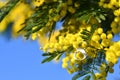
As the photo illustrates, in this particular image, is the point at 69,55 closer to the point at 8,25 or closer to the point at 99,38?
the point at 99,38

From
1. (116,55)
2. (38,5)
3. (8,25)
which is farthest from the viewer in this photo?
(8,25)

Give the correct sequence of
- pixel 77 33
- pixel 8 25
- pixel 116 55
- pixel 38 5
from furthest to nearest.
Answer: pixel 8 25
pixel 38 5
pixel 77 33
pixel 116 55

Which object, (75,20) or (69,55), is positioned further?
(75,20)

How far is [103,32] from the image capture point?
3488mm

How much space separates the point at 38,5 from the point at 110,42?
2.26ft

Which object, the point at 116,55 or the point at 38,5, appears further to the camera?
the point at 38,5

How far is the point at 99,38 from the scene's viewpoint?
329 centimetres

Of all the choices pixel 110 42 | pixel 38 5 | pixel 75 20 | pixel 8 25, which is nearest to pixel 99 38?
pixel 110 42

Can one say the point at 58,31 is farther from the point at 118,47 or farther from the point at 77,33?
the point at 118,47

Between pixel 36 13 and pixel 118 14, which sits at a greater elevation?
pixel 36 13

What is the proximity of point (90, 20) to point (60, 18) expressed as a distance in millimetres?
263

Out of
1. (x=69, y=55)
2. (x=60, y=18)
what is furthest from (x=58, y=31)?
(x=69, y=55)

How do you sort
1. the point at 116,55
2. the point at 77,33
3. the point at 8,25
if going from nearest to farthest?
the point at 116,55
the point at 77,33
the point at 8,25

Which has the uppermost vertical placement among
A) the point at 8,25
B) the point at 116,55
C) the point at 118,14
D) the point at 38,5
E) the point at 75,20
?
the point at 8,25
